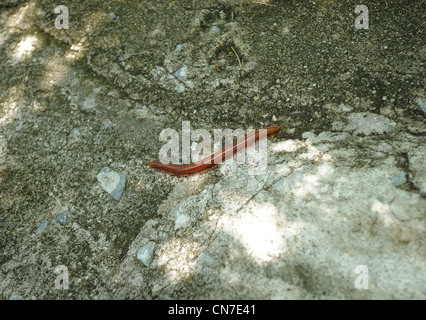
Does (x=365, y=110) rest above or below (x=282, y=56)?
below

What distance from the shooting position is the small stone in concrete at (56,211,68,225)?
2.91 meters

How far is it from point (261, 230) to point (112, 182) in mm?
1590

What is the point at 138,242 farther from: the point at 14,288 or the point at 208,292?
the point at 14,288

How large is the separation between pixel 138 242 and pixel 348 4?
138 inches

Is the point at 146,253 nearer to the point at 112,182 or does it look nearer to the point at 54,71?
the point at 112,182

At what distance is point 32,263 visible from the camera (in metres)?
2.77

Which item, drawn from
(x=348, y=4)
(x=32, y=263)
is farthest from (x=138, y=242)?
(x=348, y=4)

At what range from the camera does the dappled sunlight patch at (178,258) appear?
2.36 m

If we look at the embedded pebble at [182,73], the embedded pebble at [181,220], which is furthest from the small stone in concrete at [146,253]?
the embedded pebble at [182,73]

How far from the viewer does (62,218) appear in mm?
2920

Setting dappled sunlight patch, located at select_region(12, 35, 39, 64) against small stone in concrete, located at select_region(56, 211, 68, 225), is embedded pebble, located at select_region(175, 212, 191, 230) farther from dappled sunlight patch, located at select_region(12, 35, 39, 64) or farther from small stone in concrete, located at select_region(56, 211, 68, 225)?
dappled sunlight patch, located at select_region(12, 35, 39, 64)

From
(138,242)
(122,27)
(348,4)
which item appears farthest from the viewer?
(122,27)
